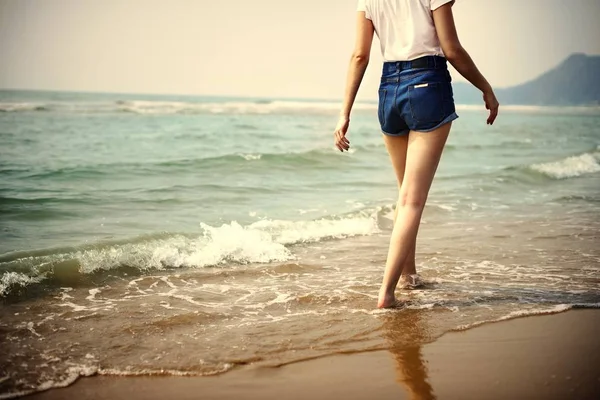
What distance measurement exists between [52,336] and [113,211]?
4396mm

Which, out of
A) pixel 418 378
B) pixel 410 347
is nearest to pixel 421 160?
pixel 410 347

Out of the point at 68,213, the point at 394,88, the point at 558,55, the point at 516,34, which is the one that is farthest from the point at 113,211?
the point at 558,55

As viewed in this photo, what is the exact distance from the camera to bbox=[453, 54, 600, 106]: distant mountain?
55.5 meters

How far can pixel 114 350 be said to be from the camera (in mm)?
2992

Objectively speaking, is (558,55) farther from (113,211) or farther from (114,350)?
(114,350)

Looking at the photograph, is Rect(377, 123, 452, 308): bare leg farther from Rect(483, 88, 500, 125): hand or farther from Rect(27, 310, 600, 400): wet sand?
Rect(27, 310, 600, 400): wet sand

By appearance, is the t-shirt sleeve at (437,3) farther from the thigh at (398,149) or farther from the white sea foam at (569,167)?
the white sea foam at (569,167)

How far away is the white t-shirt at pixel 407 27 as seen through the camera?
3.22 meters

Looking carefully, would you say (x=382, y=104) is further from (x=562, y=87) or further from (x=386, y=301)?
(x=562, y=87)

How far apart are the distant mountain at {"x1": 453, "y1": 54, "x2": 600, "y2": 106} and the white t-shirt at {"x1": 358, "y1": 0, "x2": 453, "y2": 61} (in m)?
54.3

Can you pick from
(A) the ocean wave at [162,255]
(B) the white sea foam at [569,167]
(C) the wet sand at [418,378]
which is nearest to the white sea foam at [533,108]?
(B) the white sea foam at [569,167]

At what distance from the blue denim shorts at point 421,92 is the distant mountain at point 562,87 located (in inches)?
2138

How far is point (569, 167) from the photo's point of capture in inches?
501

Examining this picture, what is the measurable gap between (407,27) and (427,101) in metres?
0.43
